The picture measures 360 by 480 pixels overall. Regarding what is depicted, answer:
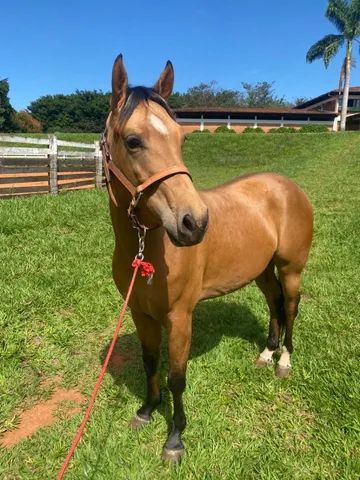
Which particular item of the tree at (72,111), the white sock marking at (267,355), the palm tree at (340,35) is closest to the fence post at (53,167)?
the white sock marking at (267,355)

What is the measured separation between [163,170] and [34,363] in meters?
2.53

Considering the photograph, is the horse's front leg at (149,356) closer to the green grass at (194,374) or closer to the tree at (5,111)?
the green grass at (194,374)

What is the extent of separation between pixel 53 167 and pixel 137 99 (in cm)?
879

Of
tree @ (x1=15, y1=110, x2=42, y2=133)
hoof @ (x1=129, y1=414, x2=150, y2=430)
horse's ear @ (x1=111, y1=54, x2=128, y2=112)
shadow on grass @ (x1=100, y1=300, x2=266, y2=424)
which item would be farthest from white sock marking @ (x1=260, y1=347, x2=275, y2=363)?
tree @ (x1=15, y1=110, x2=42, y2=133)

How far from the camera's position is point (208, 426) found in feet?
Answer: 9.37

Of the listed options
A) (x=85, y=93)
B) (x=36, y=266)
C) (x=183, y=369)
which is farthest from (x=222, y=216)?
(x=85, y=93)

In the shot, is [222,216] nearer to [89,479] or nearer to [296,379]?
[296,379]

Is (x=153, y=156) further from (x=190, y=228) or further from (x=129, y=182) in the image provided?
(x=190, y=228)

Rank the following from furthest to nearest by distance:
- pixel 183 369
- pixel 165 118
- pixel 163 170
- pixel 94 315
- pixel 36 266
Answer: pixel 36 266, pixel 94 315, pixel 183 369, pixel 165 118, pixel 163 170

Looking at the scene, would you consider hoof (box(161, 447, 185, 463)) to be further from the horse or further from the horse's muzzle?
the horse's muzzle

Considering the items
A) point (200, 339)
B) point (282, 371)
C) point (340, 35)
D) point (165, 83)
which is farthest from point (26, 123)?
point (165, 83)

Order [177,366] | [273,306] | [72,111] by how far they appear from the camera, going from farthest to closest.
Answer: [72,111] < [273,306] < [177,366]

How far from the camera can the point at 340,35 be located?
3484cm

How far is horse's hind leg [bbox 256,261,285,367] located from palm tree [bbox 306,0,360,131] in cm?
3671
